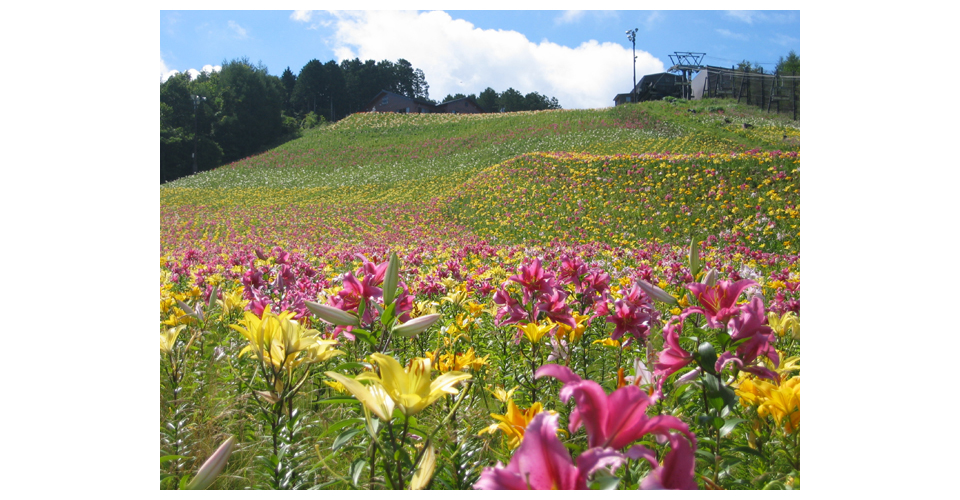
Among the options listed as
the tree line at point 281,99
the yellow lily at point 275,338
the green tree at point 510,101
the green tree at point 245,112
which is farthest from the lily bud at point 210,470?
the green tree at point 510,101

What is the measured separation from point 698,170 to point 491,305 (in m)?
7.34

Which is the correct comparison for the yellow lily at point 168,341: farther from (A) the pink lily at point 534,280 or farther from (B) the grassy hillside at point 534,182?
(B) the grassy hillside at point 534,182

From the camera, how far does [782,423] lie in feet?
2.93

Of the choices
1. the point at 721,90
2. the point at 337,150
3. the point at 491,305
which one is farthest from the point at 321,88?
the point at 491,305

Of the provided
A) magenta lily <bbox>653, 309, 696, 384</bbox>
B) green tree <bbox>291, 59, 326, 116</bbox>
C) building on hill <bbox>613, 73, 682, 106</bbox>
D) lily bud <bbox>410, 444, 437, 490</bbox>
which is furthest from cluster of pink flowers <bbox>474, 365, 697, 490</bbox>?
green tree <bbox>291, 59, 326, 116</bbox>

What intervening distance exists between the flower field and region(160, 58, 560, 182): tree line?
267 inches

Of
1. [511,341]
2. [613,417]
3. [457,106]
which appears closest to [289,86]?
[457,106]

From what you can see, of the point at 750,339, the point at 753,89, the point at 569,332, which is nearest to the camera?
the point at 750,339

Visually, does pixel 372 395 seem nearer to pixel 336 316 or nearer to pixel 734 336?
pixel 336 316

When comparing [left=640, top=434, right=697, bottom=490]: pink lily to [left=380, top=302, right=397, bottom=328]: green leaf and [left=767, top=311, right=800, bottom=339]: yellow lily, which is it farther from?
[left=767, top=311, right=800, bottom=339]: yellow lily

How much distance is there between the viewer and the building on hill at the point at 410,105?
42438 millimetres

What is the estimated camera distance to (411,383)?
68 cm

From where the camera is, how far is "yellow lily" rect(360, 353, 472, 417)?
0.65 m

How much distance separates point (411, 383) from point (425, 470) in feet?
0.38
